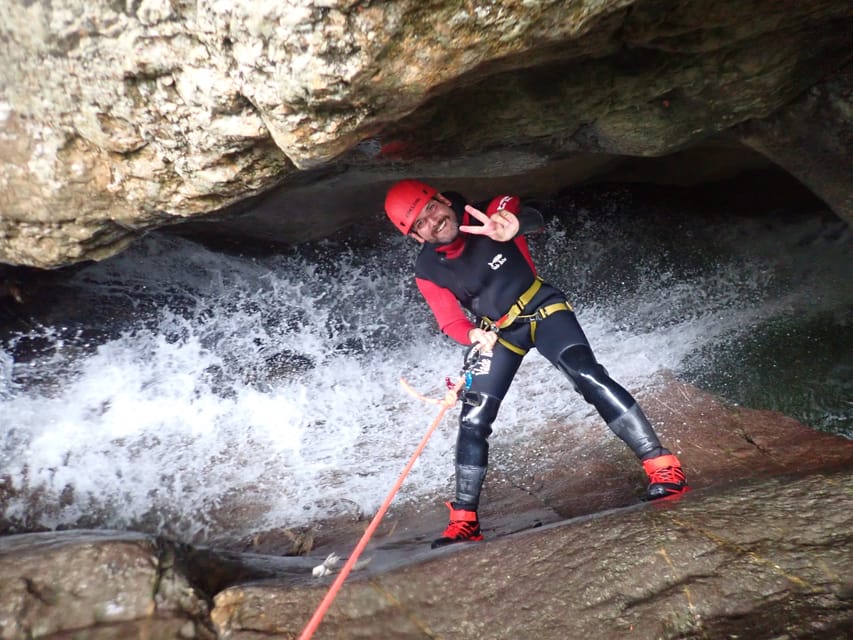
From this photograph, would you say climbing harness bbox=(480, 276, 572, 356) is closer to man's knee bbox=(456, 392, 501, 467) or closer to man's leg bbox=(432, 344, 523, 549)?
man's leg bbox=(432, 344, 523, 549)

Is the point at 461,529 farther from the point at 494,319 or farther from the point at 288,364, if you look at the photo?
the point at 288,364

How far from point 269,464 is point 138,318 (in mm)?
1917

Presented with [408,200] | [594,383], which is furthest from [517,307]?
[408,200]

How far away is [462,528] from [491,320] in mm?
1251

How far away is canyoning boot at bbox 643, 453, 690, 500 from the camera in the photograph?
A: 327 centimetres

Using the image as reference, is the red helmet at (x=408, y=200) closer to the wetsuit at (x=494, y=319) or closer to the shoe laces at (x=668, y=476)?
the wetsuit at (x=494, y=319)

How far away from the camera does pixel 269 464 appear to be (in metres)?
4.75

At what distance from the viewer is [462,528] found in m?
3.50

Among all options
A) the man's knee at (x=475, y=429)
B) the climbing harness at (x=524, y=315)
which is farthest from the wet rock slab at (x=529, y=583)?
the climbing harness at (x=524, y=315)

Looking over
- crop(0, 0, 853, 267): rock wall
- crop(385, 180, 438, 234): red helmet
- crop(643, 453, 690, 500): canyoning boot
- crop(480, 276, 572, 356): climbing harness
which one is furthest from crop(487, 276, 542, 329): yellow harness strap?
crop(0, 0, 853, 267): rock wall

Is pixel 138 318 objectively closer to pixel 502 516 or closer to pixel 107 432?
pixel 107 432

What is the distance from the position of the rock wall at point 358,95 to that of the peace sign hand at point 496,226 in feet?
2.30

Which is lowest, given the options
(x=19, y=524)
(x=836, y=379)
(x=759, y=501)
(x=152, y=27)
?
(x=759, y=501)

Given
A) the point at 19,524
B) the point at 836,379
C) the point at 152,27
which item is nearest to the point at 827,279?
the point at 836,379
